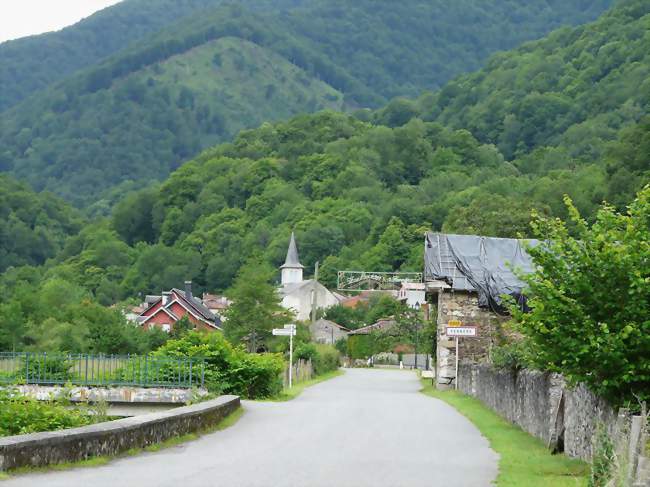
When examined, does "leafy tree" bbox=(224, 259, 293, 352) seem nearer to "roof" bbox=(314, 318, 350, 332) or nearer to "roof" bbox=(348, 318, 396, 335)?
"roof" bbox=(348, 318, 396, 335)

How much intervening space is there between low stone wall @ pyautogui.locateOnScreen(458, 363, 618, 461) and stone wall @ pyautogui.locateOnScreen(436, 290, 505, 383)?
15714 mm

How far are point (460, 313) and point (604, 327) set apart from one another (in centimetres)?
2910

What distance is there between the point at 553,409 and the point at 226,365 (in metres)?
13.4

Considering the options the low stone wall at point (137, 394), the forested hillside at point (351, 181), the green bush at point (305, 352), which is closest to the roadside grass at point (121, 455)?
the low stone wall at point (137, 394)

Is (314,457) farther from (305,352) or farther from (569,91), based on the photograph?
(569,91)

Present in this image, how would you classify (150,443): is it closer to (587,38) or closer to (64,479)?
(64,479)

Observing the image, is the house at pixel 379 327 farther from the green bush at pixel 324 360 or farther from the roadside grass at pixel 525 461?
the roadside grass at pixel 525 461

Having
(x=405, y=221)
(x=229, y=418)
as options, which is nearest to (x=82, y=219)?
(x=405, y=221)

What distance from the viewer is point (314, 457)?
51.6 feet

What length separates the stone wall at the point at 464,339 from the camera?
140ft

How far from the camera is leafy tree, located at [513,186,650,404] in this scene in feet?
46.9

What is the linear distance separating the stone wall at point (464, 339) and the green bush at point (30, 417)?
27.2m

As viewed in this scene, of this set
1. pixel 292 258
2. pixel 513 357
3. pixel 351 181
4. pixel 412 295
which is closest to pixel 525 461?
pixel 513 357

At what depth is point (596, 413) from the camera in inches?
603
